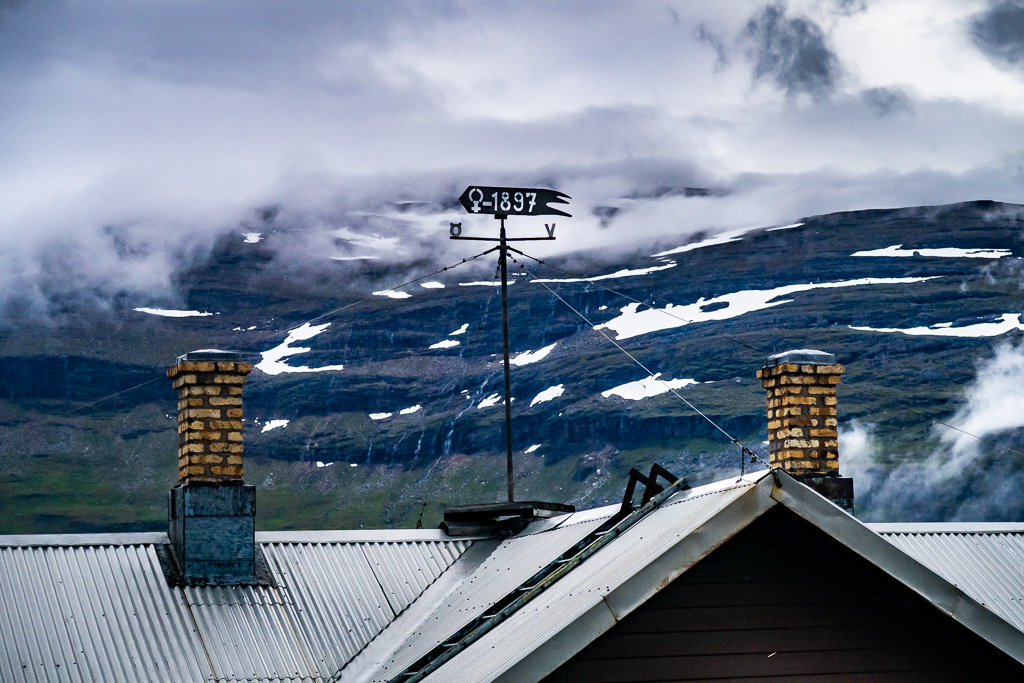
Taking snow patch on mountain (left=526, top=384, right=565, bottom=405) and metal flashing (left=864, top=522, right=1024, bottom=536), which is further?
snow patch on mountain (left=526, top=384, right=565, bottom=405)

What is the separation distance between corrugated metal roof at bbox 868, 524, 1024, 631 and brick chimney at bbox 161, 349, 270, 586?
21.9ft

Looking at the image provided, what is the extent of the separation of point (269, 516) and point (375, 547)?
15264cm

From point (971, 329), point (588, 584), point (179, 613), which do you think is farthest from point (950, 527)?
point (971, 329)

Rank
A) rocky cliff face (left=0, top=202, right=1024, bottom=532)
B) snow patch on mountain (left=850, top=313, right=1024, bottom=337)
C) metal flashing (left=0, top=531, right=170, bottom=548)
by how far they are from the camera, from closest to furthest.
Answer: metal flashing (left=0, top=531, right=170, bottom=548), rocky cliff face (left=0, top=202, right=1024, bottom=532), snow patch on mountain (left=850, top=313, right=1024, bottom=337)

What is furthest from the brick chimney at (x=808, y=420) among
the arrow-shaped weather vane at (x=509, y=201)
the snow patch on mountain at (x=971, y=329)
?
the snow patch on mountain at (x=971, y=329)

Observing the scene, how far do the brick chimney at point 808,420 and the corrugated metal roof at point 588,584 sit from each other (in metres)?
5.59

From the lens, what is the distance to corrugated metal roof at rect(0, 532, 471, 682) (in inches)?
474

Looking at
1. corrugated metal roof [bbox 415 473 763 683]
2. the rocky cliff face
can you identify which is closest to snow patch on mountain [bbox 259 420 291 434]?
the rocky cliff face

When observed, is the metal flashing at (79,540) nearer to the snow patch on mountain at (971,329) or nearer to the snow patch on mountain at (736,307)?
the snow patch on mountain at (971,329)

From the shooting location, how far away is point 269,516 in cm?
16362

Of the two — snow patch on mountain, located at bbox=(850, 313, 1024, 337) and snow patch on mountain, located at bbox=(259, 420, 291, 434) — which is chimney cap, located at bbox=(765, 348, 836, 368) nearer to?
snow patch on mountain, located at bbox=(850, 313, 1024, 337)

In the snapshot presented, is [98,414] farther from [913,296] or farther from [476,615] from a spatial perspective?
[476,615]

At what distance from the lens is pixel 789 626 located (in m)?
7.94

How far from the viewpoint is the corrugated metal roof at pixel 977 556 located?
14.3 m
